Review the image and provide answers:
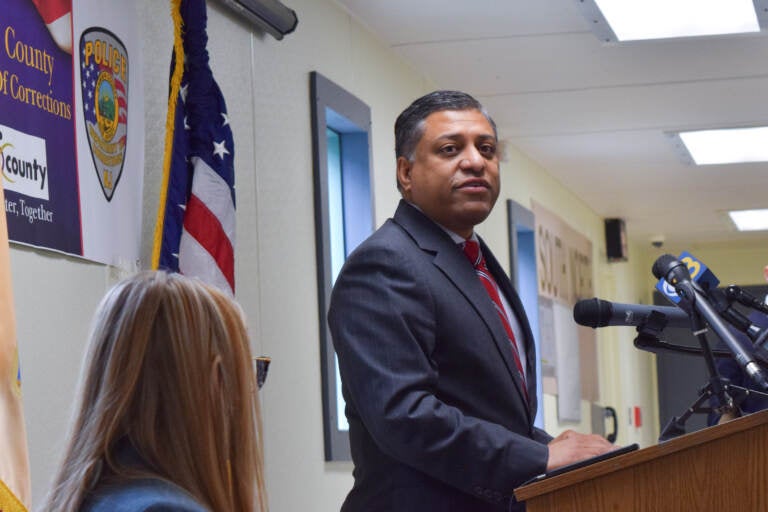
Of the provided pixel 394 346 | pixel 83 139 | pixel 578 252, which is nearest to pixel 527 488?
pixel 394 346

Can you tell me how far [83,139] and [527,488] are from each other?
1253 mm

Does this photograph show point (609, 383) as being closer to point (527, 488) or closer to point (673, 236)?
point (673, 236)

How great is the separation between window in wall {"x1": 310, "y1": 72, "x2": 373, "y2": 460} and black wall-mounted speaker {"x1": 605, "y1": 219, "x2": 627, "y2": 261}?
546 centimetres

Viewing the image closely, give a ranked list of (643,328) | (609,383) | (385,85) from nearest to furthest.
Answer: (643,328) → (385,85) → (609,383)

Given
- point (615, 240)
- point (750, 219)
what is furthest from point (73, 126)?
point (750, 219)

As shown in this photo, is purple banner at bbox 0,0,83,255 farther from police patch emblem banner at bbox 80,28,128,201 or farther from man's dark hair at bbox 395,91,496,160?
man's dark hair at bbox 395,91,496,160

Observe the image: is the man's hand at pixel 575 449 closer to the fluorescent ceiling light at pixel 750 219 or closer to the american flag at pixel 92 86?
the american flag at pixel 92 86

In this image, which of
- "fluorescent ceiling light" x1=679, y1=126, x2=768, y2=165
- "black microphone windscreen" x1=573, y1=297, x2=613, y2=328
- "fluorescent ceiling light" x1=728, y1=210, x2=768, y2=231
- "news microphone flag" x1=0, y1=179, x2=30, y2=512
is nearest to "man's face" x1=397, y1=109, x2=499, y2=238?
"black microphone windscreen" x1=573, y1=297, x2=613, y2=328

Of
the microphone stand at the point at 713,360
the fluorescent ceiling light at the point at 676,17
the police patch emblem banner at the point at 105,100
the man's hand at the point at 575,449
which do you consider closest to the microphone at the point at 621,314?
the microphone stand at the point at 713,360

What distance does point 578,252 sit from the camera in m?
8.52

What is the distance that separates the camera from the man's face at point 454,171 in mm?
2248

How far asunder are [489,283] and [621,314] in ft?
0.96

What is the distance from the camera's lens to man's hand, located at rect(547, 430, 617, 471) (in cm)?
190

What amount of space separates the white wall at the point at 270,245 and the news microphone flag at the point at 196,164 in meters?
0.15
